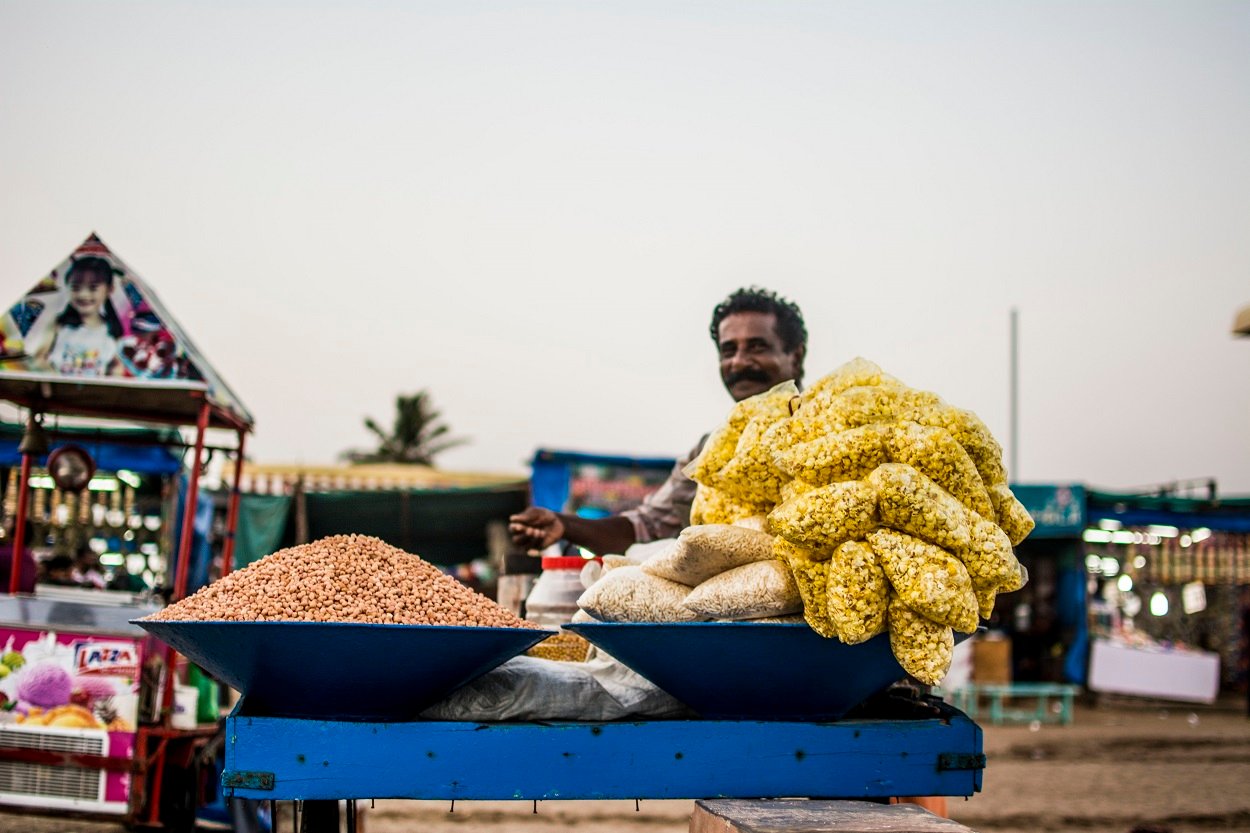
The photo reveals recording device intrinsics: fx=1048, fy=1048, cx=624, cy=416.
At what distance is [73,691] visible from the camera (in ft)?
14.9

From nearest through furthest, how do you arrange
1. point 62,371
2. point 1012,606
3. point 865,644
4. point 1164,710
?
point 865,644 → point 62,371 → point 1164,710 → point 1012,606

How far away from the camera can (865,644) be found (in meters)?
2.04

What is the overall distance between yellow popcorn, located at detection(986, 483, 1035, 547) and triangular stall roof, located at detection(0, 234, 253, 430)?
12.3 feet

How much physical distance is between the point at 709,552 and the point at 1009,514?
59 centimetres

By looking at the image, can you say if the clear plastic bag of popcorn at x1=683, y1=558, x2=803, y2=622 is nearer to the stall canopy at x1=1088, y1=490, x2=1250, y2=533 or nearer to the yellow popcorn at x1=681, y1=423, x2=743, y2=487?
the yellow popcorn at x1=681, y1=423, x2=743, y2=487

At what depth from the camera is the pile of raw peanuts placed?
1964mm

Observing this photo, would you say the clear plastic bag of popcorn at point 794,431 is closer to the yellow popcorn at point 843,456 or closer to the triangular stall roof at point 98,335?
the yellow popcorn at point 843,456

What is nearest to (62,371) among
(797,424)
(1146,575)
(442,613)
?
(442,613)

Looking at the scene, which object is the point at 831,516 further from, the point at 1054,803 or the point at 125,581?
the point at 125,581

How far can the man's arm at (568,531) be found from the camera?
10.4 feet

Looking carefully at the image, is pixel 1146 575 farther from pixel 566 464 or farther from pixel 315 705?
pixel 315 705

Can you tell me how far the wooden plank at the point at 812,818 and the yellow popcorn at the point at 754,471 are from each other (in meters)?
0.63

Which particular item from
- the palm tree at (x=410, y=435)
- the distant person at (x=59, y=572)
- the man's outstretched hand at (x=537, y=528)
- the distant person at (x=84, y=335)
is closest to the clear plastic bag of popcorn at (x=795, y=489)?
the man's outstretched hand at (x=537, y=528)

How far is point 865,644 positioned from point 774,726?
0.29 metres
